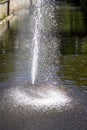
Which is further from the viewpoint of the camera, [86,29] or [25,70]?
[86,29]

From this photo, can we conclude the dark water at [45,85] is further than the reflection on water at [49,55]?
No

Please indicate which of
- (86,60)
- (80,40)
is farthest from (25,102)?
(80,40)

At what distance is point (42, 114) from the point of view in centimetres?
1039

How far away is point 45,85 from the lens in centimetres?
1330

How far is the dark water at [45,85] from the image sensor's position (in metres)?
10.0

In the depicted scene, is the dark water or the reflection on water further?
the reflection on water

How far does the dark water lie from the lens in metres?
10.0

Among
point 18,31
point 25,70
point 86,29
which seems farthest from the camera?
point 86,29

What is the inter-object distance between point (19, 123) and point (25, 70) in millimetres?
7128

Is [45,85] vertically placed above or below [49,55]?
above

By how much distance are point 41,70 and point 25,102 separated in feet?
18.1

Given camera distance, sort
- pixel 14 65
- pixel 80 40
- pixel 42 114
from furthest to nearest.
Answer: pixel 80 40, pixel 14 65, pixel 42 114

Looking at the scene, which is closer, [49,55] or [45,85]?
[45,85]

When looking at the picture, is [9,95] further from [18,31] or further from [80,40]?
[18,31]
